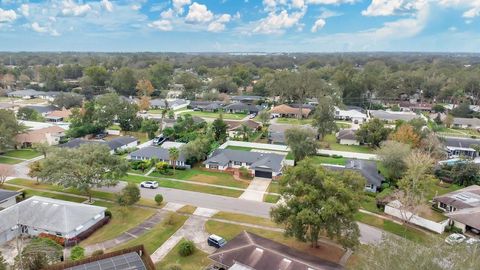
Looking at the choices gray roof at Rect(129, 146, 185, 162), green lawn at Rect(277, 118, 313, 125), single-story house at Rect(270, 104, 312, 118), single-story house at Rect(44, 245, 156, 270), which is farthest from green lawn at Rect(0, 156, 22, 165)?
single-story house at Rect(270, 104, 312, 118)

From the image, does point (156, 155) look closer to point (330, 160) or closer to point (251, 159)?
point (251, 159)

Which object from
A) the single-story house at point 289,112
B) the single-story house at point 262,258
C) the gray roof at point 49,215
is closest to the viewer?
the single-story house at point 262,258

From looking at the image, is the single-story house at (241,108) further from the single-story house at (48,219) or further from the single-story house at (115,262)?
the single-story house at (115,262)

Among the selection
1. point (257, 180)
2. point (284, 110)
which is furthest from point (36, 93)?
point (257, 180)

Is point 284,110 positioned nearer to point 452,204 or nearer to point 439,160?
point 439,160

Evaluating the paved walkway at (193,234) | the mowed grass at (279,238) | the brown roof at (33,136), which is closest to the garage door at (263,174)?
the paved walkway at (193,234)
